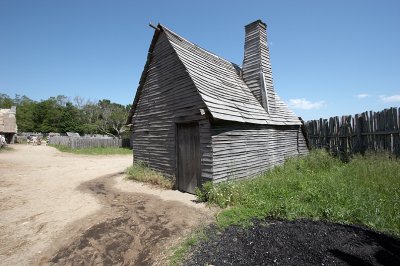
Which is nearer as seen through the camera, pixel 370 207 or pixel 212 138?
pixel 370 207

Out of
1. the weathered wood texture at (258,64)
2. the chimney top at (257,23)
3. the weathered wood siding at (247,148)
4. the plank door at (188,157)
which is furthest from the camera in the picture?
the chimney top at (257,23)

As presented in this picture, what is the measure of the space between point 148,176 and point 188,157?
274cm

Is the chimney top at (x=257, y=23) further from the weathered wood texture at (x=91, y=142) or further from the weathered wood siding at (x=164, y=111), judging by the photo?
the weathered wood texture at (x=91, y=142)

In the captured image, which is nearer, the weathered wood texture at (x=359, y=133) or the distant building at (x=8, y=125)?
the weathered wood texture at (x=359, y=133)

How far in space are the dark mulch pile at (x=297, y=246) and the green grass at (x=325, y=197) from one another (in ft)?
1.75

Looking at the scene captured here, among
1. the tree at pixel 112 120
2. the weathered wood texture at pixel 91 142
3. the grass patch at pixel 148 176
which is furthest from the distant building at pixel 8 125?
the grass patch at pixel 148 176

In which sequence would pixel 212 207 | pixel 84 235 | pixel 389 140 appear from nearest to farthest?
1. pixel 84 235
2. pixel 212 207
3. pixel 389 140

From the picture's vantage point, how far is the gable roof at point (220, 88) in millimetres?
8898

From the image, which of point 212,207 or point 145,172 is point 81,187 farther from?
point 212,207

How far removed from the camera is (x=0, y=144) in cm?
2611

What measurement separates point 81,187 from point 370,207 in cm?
1065

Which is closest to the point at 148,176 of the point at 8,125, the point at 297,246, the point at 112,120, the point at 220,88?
the point at 220,88

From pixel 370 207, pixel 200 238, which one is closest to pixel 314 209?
pixel 370 207

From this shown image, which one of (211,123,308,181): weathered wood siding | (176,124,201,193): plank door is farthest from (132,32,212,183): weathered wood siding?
(211,123,308,181): weathered wood siding
